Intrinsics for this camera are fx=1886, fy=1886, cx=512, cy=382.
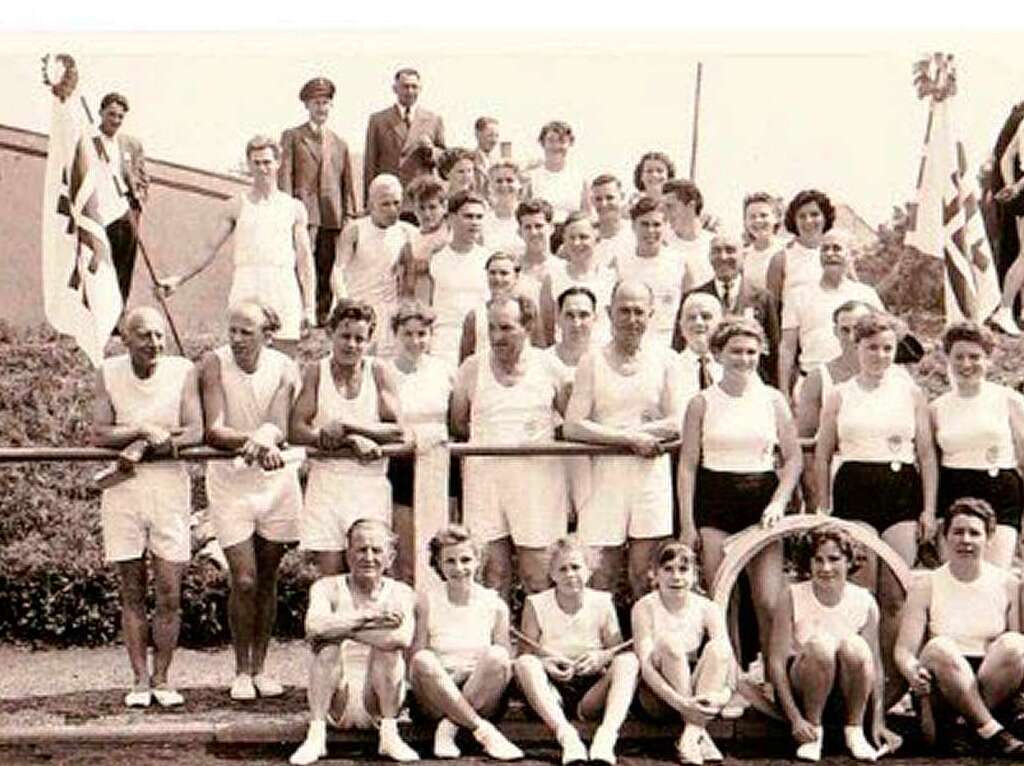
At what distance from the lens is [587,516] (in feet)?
24.1

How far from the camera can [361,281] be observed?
9.11 m

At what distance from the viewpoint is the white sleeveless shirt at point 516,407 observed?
7.37 m

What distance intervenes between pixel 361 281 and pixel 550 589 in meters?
2.48

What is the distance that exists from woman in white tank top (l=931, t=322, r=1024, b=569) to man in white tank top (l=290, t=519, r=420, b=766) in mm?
2154

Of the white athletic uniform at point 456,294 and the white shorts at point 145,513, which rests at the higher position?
the white athletic uniform at point 456,294

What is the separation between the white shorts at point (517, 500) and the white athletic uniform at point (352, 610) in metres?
0.46

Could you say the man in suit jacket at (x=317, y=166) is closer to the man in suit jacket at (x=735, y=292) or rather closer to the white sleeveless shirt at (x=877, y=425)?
the man in suit jacket at (x=735, y=292)

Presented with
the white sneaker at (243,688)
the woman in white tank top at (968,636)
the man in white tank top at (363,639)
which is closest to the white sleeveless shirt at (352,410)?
the man in white tank top at (363,639)

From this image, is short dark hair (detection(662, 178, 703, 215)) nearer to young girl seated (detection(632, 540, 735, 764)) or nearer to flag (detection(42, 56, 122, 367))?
young girl seated (detection(632, 540, 735, 764))

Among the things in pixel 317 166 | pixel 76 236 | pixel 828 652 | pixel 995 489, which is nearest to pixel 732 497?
pixel 828 652

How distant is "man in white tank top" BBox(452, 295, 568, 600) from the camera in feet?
24.0

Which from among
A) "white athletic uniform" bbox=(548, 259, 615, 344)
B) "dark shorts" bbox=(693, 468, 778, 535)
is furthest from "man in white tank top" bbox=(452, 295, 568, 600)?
"white athletic uniform" bbox=(548, 259, 615, 344)

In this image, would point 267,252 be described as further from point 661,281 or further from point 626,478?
point 626,478

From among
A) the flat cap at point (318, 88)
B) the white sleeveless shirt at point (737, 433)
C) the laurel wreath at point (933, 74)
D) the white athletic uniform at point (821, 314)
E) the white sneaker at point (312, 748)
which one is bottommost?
the white sneaker at point (312, 748)
